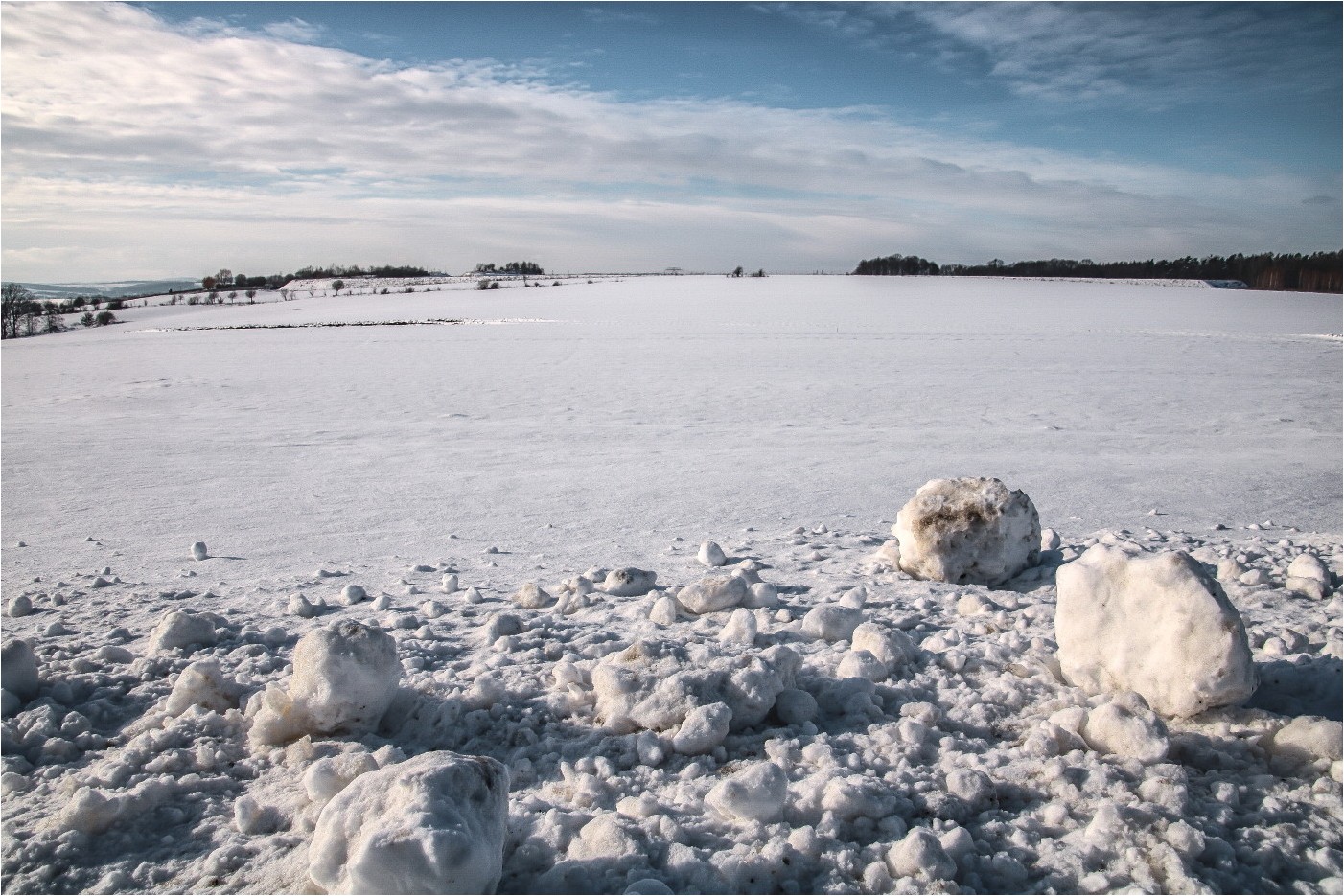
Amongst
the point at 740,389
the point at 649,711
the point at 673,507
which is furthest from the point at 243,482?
the point at 740,389

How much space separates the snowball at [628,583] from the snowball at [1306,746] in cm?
213

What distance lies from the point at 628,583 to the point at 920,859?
1.83 m

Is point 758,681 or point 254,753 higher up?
point 758,681

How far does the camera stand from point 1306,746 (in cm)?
207

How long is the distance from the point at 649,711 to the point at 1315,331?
22.5 m

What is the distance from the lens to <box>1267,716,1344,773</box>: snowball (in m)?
2.05

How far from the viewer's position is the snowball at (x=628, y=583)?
3.34 m

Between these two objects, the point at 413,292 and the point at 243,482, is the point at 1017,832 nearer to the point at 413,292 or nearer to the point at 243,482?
the point at 243,482

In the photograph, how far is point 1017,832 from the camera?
1.83m

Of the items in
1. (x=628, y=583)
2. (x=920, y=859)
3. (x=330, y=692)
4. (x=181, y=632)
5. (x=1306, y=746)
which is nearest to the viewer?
(x=920, y=859)

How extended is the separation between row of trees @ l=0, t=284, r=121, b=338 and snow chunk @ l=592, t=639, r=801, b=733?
97.1 feet

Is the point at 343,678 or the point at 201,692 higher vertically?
the point at 343,678

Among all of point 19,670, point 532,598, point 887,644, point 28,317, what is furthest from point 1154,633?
point 28,317

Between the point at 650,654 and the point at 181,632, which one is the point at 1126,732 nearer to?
the point at 650,654
